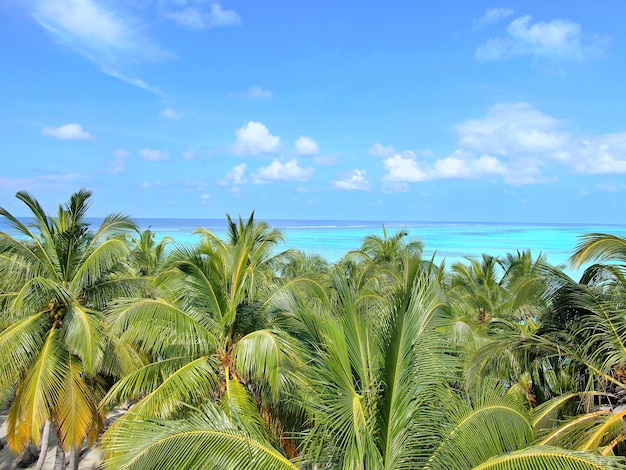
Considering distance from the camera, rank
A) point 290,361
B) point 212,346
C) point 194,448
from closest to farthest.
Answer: point 194,448
point 290,361
point 212,346

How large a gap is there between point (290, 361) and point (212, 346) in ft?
5.89

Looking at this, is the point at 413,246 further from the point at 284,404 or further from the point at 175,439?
the point at 175,439

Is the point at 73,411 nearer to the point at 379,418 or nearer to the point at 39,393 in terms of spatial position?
the point at 39,393

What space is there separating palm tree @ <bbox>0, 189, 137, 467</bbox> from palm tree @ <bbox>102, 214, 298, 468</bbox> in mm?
934

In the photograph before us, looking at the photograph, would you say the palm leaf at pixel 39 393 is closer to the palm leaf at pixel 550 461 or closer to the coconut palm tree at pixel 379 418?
the coconut palm tree at pixel 379 418

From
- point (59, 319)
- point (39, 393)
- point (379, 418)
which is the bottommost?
point (39, 393)

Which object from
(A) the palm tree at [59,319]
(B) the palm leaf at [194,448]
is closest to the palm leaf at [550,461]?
(B) the palm leaf at [194,448]

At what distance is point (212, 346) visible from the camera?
9.40 metres

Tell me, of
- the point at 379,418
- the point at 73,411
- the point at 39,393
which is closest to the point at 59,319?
the point at 39,393

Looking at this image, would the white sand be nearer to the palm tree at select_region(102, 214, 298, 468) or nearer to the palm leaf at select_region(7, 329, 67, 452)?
the palm leaf at select_region(7, 329, 67, 452)

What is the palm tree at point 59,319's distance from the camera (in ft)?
32.1

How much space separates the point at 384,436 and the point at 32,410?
25.7ft

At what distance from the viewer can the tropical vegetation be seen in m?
5.27

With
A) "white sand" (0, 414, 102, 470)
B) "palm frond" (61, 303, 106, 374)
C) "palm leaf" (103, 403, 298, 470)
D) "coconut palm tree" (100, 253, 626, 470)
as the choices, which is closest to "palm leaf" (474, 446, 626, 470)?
"coconut palm tree" (100, 253, 626, 470)
